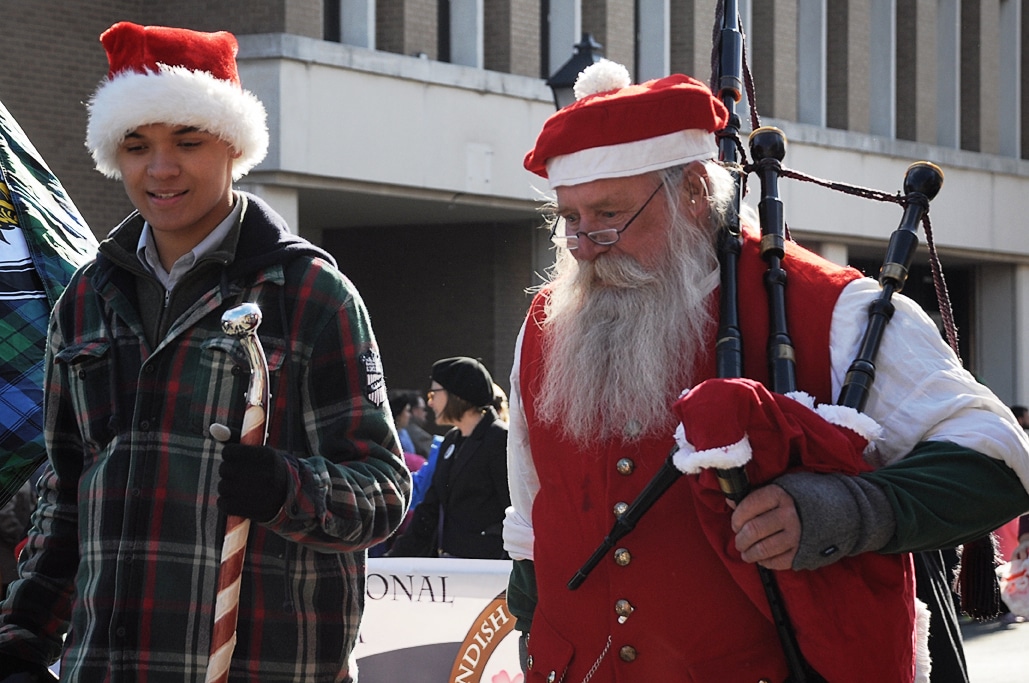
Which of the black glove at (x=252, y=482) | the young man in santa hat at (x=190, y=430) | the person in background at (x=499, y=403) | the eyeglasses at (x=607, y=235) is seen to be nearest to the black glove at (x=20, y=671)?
the young man in santa hat at (x=190, y=430)

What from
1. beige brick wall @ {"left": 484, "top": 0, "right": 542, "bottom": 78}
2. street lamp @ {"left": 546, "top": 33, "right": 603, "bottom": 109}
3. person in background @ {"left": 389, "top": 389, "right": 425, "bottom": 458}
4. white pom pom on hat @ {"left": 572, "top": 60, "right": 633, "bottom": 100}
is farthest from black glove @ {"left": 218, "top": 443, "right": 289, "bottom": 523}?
beige brick wall @ {"left": 484, "top": 0, "right": 542, "bottom": 78}

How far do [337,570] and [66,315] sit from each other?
79 centimetres

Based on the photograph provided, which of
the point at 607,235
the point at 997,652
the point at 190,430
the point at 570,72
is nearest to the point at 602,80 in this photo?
the point at 607,235

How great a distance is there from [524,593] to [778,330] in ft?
2.86

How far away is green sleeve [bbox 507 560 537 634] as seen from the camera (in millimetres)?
3234

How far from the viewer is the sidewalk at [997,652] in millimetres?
9062

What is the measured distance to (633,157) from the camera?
303 centimetres

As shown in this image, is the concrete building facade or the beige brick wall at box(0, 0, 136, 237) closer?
the beige brick wall at box(0, 0, 136, 237)

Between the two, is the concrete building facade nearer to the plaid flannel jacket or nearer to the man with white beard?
the man with white beard

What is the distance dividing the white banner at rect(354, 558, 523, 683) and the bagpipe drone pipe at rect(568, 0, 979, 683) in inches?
127

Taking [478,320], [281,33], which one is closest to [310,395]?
[281,33]

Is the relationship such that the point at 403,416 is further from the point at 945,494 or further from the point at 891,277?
the point at 945,494

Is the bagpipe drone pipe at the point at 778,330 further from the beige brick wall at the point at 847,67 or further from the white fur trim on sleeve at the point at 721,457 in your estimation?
the beige brick wall at the point at 847,67

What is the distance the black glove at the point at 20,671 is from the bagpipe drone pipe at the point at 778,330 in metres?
1.09
